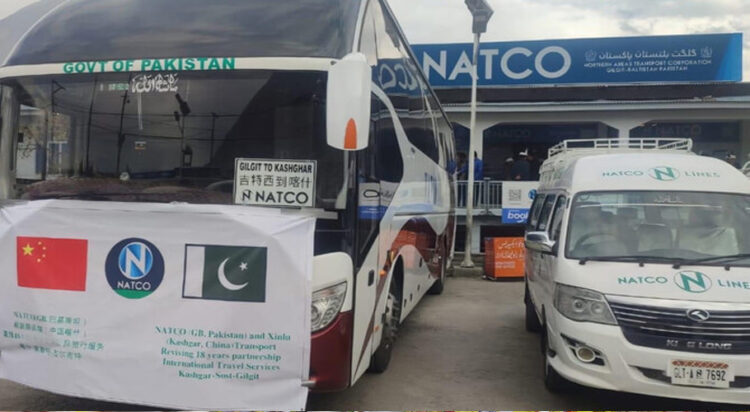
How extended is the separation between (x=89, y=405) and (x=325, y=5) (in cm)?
361

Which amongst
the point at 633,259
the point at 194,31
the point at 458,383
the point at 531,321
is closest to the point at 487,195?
the point at 531,321

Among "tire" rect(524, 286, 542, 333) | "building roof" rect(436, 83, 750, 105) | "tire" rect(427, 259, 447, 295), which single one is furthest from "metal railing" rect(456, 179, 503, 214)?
"tire" rect(524, 286, 542, 333)

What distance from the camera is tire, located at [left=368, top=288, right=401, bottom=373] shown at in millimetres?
5950

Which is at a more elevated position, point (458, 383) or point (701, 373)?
point (701, 373)

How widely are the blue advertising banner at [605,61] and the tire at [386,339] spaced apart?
14377mm

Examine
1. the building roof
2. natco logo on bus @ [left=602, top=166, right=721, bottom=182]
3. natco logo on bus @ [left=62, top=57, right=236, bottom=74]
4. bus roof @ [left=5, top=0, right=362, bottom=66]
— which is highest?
the building roof

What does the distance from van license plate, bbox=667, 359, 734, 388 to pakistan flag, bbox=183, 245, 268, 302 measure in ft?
9.85

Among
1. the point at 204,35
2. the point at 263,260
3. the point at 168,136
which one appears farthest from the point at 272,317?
the point at 204,35

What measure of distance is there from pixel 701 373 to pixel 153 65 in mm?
4433

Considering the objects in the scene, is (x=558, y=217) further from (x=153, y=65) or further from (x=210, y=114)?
(x=153, y=65)

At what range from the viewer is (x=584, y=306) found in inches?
195

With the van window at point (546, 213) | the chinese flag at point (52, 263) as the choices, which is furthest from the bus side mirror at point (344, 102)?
the van window at point (546, 213)

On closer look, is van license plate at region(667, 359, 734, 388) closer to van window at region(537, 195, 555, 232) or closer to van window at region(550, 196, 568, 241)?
van window at region(550, 196, 568, 241)

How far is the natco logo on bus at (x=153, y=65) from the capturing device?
14.3 ft
